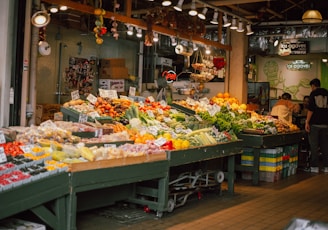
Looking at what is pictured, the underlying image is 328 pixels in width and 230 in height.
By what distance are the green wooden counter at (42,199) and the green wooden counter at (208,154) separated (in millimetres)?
2056

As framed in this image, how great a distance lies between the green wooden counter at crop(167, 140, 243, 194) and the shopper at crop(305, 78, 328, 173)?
3725 millimetres

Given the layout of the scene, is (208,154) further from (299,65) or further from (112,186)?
(299,65)

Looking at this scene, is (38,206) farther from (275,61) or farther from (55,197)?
(275,61)

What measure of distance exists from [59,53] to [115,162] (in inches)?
255

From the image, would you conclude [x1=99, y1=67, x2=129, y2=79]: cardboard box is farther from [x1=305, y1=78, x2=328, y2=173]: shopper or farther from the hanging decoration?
[x1=305, y1=78, x2=328, y2=173]: shopper

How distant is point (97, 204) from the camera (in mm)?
6410

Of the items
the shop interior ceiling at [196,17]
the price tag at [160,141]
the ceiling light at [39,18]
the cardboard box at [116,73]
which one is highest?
the shop interior ceiling at [196,17]

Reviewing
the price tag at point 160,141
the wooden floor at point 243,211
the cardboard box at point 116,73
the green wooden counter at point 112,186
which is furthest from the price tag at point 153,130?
the cardboard box at point 116,73

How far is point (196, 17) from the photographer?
11008mm

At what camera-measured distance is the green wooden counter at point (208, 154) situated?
22.7 feet

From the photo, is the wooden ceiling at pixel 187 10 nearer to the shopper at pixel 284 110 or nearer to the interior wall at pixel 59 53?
the interior wall at pixel 59 53

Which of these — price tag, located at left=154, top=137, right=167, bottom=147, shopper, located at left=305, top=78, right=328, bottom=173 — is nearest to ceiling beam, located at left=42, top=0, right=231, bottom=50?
price tag, located at left=154, top=137, right=167, bottom=147

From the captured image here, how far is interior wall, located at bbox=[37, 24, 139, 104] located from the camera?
11.1 meters

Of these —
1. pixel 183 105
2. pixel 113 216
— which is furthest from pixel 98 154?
pixel 183 105
